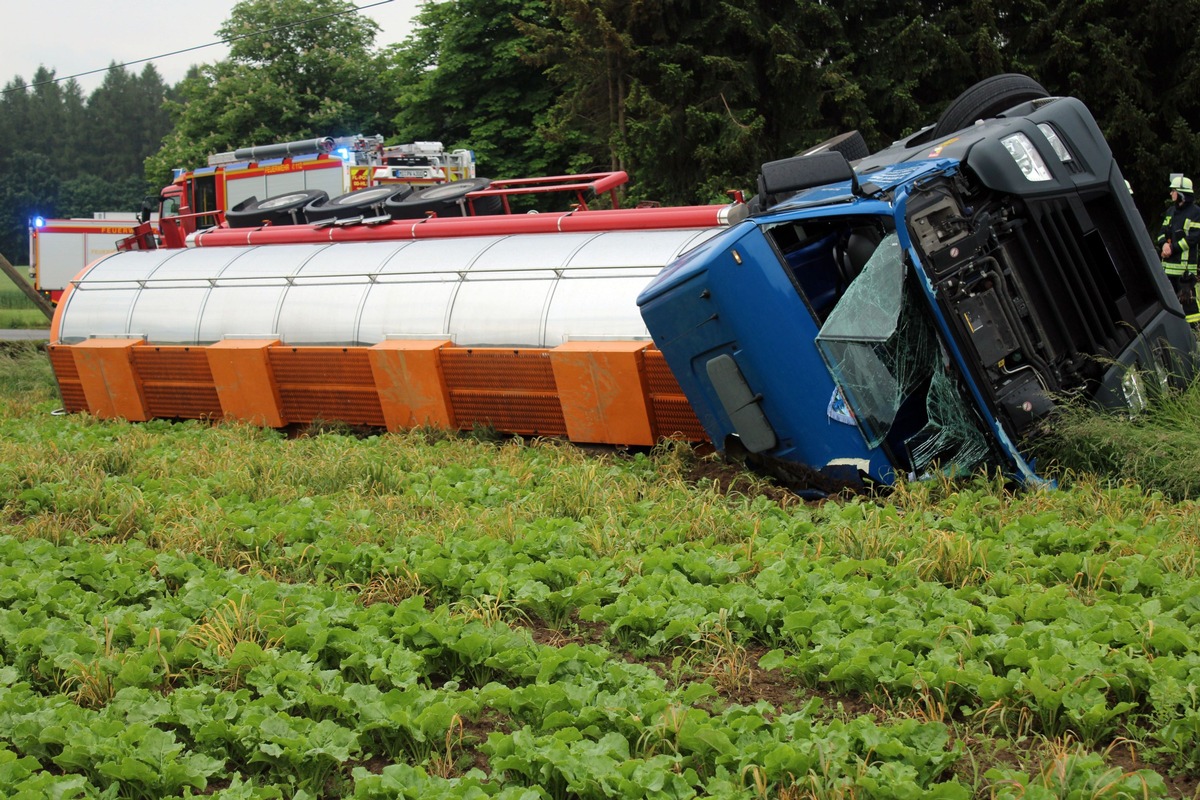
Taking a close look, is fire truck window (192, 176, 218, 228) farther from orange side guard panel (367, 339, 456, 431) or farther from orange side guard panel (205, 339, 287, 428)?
orange side guard panel (367, 339, 456, 431)

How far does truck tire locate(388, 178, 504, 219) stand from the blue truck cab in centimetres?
577

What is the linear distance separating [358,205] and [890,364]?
8.01 metres

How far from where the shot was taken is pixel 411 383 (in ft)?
36.0

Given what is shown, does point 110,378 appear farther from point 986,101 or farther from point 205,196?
point 205,196

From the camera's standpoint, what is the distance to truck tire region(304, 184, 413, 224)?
44.7 feet

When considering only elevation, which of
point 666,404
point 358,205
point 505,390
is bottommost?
point 666,404

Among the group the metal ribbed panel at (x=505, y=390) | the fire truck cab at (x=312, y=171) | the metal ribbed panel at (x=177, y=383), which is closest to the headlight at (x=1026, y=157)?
the metal ribbed panel at (x=505, y=390)

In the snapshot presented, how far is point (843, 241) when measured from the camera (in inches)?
322

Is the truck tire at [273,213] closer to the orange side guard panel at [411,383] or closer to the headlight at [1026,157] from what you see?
the orange side guard panel at [411,383]

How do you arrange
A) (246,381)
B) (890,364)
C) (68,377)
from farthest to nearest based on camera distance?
(68,377)
(246,381)
(890,364)

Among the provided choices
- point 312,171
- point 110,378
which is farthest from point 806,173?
point 312,171

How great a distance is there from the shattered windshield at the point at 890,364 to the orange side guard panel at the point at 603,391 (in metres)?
2.28

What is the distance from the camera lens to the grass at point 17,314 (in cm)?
4081

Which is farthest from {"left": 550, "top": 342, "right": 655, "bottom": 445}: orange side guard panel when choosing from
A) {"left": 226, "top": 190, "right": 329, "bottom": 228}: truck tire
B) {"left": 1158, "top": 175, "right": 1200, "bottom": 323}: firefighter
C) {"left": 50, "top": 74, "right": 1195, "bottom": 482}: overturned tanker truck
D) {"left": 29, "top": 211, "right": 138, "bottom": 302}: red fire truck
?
{"left": 29, "top": 211, "right": 138, "bottom": 302}: red fire truck
